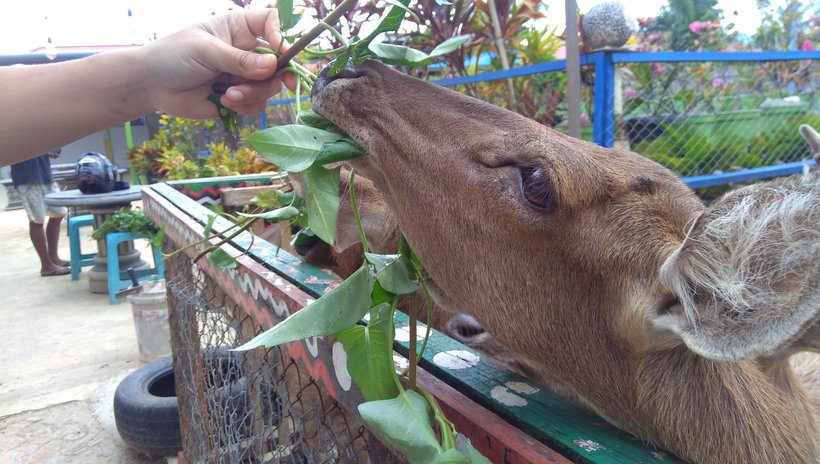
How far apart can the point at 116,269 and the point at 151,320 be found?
239cm

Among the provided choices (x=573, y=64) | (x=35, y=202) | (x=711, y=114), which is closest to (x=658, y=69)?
A: (x=711, y=114)

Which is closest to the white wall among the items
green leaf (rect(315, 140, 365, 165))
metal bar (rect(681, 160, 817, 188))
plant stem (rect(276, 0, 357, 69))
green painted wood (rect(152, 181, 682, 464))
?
metal bar (rect(681, 160, 817, 188))

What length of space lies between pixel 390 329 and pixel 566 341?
508 millimetres

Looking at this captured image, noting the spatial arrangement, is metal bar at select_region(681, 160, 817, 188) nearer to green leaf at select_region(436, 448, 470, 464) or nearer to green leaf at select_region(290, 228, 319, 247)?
green leaf at select_region(290, 228, 319, 247)

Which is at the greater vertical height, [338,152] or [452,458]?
[338,152]

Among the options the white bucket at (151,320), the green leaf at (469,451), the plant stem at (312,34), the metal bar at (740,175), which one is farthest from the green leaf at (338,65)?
the white bucket at (151,320)

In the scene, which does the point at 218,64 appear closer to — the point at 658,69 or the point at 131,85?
the point at 131,85

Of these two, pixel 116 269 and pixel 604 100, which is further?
pixel 116 269

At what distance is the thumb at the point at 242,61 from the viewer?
1.87 metres

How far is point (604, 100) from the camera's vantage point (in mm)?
4293

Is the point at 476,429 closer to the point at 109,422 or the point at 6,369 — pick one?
the point at 109,422

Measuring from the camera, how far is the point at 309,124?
171 centimetres

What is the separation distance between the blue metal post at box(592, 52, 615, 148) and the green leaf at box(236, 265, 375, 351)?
3.41m

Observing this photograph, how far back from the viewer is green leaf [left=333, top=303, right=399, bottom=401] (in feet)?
3.78
